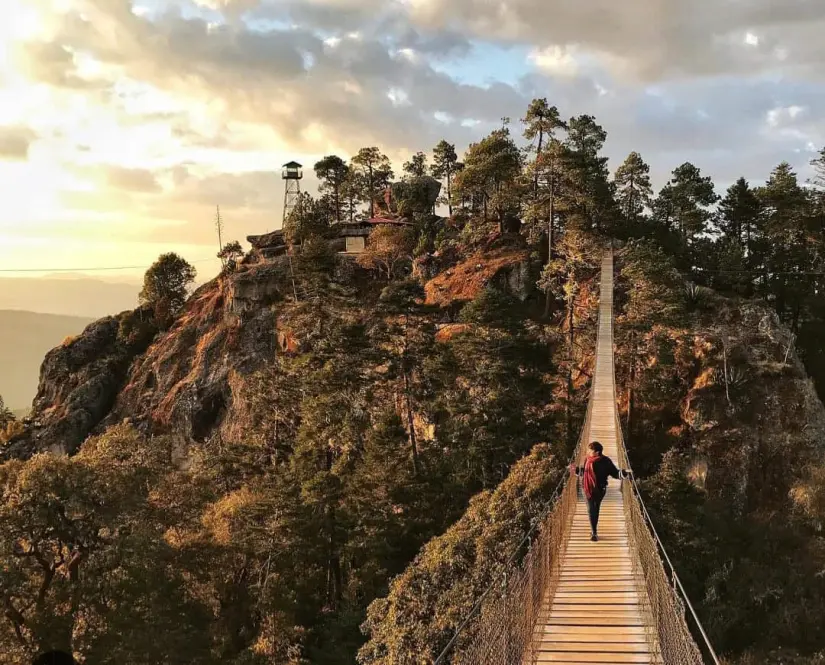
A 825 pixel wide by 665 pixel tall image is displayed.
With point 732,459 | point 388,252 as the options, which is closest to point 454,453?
point 732,459

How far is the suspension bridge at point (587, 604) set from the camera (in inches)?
163

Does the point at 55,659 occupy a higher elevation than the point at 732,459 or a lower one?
lower

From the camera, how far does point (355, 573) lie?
1442cm

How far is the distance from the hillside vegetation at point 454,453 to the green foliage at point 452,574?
0.16 feet

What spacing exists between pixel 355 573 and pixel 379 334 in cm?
631

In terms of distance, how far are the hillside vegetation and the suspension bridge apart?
11.7ft

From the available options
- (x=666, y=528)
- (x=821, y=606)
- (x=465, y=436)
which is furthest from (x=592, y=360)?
(x=821, y=606)

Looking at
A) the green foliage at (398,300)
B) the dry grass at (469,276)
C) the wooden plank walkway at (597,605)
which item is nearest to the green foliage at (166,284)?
the dry grass at (469,276)

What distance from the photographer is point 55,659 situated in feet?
30.1

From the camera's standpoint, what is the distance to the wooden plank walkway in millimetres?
4285

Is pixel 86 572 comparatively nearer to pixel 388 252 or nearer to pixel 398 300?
pixel 398 300

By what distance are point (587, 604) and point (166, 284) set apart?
118 feet

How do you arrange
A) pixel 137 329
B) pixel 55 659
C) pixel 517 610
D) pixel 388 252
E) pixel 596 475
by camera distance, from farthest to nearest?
pixel 137 329 → pixel 388 252 → pixel 55 659 → pixel 596 475 → pixel 517 610

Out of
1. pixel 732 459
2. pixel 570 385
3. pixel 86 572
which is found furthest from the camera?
pixel 570 385
